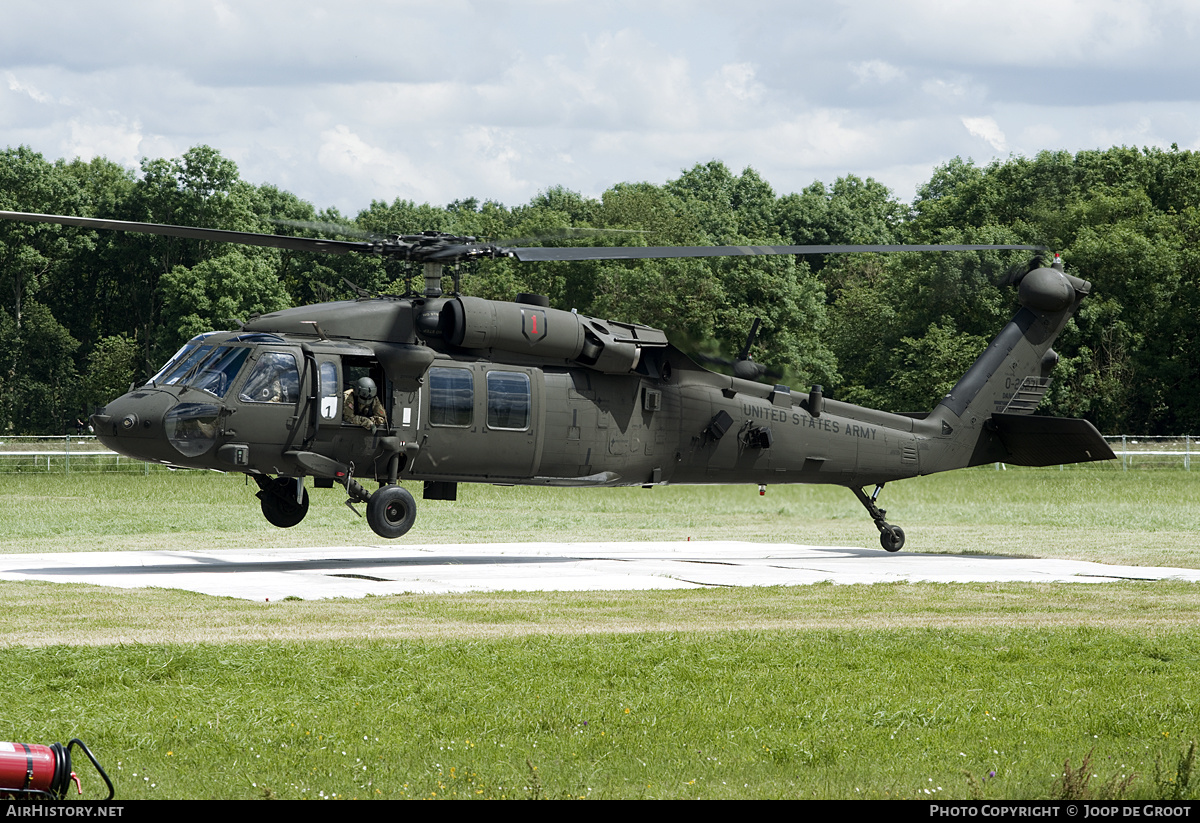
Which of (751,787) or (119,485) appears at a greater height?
(751,787)

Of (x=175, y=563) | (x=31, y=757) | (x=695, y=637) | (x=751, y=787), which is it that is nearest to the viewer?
(x=31, y=757)

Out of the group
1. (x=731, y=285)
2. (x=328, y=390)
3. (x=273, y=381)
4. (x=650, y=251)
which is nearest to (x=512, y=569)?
(x=328, y=390)

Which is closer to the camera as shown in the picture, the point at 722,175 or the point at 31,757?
the point at 31,757

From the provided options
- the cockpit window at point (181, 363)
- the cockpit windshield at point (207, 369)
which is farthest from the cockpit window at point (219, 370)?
the cockpit window at point (181, 363)

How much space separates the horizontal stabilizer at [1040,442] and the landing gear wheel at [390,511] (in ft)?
32.5

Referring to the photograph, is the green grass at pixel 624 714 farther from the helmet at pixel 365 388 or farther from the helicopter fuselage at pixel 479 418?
the helmet at pixel 365 388

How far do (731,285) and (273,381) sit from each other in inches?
1705

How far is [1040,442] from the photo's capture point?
2208cm

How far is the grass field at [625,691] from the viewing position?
7070mm

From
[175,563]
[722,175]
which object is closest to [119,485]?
[175,563]

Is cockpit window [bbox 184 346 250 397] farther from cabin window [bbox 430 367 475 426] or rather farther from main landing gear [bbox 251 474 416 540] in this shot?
cabin window [bbox 430 367 475 426]

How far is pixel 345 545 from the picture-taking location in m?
21.7

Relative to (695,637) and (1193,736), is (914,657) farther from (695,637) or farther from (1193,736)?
(1193,736)

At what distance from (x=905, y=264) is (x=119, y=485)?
43.1 metres
